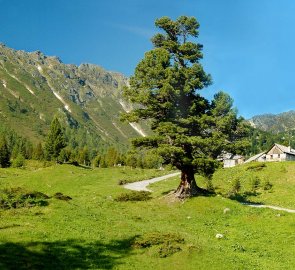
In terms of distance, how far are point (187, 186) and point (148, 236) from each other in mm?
19942

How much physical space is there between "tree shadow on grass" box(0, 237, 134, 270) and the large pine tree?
20759 millimetres

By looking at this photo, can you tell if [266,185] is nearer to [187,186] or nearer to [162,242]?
[187,186]

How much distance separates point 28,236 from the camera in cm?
2372

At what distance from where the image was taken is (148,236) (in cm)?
2556

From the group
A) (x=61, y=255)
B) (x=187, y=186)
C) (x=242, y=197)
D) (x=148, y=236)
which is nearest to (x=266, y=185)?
(x=242, y=197)

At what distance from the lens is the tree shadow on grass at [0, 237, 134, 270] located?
65.4ft

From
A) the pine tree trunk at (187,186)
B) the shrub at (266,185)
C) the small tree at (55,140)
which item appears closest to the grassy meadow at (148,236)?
the pine tree trunk at (187,186)

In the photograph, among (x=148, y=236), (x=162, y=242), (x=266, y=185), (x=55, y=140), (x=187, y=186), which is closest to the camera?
(x=162, y=242)

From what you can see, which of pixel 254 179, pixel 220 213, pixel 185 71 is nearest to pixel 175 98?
pixel 185 71

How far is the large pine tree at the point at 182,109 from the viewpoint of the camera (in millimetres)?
44812

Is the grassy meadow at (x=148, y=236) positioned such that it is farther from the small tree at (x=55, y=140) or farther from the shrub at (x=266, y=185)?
the small tree at (x=55, y=140)

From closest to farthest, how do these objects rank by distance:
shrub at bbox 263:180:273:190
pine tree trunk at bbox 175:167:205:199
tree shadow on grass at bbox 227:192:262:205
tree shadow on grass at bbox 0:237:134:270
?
tree shadow on grass at bbox 0:237:134:270 < pine tree trunk at bbox 175:167:205:199 < tree shadow on grass at bbox 227:192:262:205 < shrub at bbox 263:180:273:190

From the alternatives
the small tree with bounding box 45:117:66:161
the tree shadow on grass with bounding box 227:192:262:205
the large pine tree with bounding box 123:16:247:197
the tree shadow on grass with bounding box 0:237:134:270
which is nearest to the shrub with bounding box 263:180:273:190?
the tree shadow on grass with bounding box 227:192:262:205

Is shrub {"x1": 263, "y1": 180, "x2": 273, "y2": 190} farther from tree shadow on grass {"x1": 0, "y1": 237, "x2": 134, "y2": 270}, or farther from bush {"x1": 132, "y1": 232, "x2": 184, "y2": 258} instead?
tree shadow on grass {"x1": 0, "y1": 237, "x2": 134, "y2": 270}
